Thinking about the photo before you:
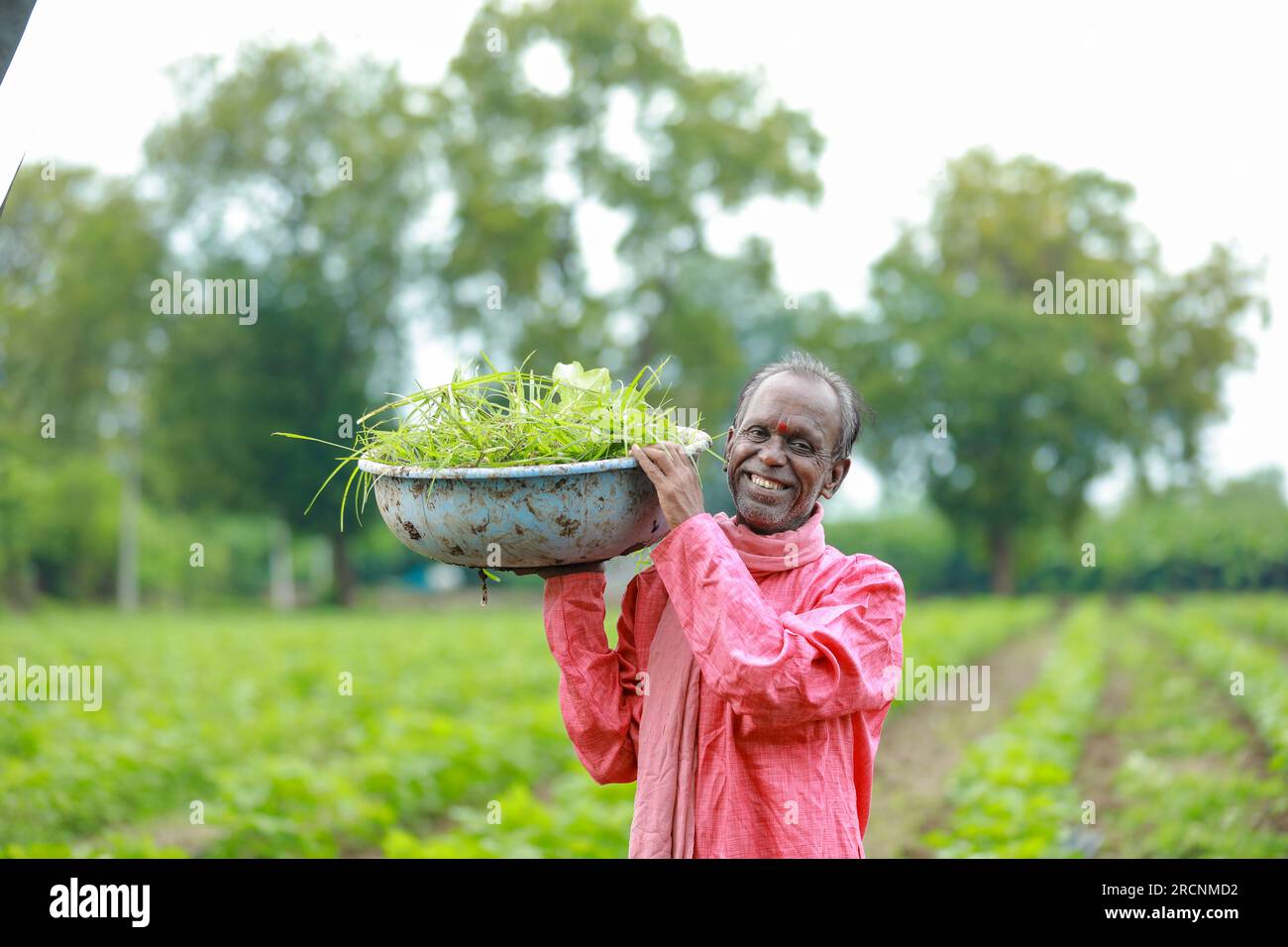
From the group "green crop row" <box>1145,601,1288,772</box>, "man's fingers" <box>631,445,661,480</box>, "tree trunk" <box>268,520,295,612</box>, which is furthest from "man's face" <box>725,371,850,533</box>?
"tree trunk" <box>268,520,295,612</box>

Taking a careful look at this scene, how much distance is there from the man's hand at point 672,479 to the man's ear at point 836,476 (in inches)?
14.4

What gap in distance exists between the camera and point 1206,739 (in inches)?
381

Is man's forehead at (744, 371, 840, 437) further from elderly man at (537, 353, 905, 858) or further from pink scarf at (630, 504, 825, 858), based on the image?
pink scarf at (630, 504, 825, 858)

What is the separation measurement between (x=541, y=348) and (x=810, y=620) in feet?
80.4

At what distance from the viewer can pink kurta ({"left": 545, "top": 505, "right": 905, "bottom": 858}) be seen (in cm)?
229

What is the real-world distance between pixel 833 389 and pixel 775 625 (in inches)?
23.2

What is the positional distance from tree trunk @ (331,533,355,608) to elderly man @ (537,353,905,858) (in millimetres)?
28495

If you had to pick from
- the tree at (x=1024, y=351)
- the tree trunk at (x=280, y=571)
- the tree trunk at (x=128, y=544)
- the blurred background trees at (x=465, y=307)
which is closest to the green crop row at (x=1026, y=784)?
the blurred background trees at (x=465, y=307)

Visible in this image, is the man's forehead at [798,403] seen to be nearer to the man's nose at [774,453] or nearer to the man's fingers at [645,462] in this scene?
the man's nose at [774,453]

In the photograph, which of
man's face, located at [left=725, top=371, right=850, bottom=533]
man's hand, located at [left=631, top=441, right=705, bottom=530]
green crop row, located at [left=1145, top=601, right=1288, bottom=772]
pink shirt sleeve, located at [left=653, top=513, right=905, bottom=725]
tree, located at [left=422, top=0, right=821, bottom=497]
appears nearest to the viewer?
pink shirt sleeve, located at [left=653, top=513, right=905, bottom=725]

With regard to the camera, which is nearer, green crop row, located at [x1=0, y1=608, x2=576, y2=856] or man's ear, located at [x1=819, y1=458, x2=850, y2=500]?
man's ear, located at [x1=819, y1=458, x2=850, y2=500]

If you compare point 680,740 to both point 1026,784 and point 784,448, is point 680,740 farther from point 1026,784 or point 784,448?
point 1026,784
